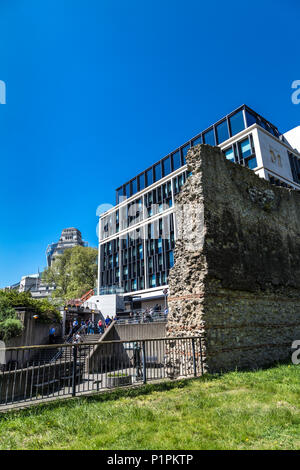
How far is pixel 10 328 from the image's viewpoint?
1769 cm

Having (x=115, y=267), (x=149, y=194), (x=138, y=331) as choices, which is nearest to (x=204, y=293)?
(x=138, y=331)

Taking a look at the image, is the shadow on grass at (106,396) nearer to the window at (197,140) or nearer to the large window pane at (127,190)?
the window at (197,140)

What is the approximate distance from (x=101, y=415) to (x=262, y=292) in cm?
864

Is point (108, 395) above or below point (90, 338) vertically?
below

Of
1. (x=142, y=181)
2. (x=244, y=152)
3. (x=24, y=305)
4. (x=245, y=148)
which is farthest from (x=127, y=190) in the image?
(x=24, y=305)

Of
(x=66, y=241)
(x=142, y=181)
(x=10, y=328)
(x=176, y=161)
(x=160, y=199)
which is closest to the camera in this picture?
(x=10, y=328)

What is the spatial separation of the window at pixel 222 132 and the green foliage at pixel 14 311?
32.9 m

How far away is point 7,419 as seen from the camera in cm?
533

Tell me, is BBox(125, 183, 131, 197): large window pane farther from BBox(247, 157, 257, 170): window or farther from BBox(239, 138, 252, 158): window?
BBox(247, 157, 257, 170): window

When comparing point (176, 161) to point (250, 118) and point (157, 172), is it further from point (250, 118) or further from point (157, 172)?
point (250, 118)

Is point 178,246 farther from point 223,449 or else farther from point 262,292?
point 223,449

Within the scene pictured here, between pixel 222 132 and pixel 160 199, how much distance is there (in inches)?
591

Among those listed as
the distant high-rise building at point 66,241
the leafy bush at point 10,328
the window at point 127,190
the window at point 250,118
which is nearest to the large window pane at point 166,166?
the window at point 127,190

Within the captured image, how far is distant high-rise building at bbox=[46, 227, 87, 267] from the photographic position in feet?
456
